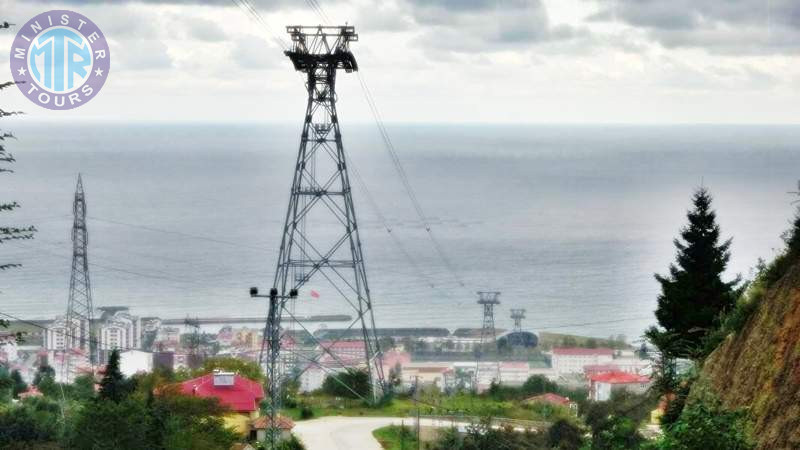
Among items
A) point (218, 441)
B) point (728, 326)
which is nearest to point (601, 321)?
point (218, 441)

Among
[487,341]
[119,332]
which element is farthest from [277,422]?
[119,332]

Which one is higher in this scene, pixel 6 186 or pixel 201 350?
pixel 6 186

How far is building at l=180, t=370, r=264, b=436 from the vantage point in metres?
27.6

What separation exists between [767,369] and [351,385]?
2352 cm

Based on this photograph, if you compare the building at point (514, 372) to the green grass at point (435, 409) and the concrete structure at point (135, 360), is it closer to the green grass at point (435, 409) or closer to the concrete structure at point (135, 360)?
the concrete structure at point (135, 360)

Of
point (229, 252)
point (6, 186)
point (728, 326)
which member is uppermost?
point (6, 186)

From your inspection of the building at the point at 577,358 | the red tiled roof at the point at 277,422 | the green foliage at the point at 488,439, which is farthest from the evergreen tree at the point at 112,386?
the building at the point at 577,358

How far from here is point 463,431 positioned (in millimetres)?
26281

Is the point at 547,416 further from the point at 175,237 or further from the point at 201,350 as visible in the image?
the point at 175,237

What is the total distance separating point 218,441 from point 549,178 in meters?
152

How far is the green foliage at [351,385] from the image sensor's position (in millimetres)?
31828

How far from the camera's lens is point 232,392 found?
29.2 metres

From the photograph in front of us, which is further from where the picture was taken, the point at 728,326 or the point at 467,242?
the point at 467,242

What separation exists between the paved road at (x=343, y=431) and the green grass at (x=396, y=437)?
188 mm
